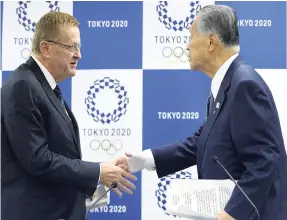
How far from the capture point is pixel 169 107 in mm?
3230

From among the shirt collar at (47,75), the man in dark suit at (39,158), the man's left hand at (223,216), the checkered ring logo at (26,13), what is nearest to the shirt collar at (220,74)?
the man's left hand at (223,216)

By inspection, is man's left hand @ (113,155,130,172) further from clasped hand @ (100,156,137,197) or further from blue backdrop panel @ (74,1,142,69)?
blue backdrop panel @ (74,1,142,69)

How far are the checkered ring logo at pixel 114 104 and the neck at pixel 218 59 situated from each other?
1.02 meters

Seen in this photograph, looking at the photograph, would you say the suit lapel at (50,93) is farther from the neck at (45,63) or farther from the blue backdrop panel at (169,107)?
the blue backdrop panel at (169,107)

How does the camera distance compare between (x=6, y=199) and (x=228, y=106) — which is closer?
(x=228, y=106)

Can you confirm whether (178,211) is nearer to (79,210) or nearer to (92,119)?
(79,210)

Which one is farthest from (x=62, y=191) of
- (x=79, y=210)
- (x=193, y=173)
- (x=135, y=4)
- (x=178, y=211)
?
(x=135, y=4)

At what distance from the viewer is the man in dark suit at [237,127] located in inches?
76.1

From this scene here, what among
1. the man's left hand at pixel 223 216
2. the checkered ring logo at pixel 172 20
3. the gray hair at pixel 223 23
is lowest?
the man's left hand at pixel 223 216

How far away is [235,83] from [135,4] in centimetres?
139

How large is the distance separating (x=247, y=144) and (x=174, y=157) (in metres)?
0.77

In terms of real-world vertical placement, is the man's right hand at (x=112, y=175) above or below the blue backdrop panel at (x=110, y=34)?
below

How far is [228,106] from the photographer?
81.0 inches

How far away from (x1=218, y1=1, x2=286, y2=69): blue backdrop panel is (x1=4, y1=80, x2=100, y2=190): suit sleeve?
1.41 meters
